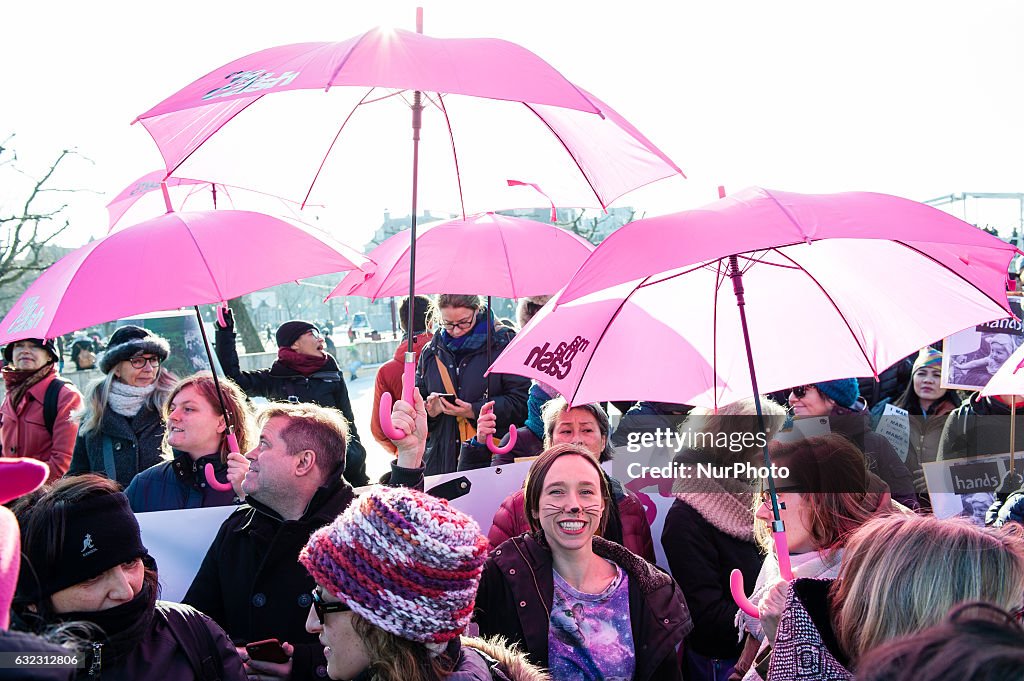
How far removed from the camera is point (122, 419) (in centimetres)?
508

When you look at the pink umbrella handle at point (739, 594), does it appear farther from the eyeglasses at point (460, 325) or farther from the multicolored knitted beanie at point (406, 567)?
the eyeglasses at point (460, 325)

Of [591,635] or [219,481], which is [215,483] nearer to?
[219,481]

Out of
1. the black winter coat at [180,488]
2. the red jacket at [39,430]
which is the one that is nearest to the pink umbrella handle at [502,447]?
the black winter coat at [180,488]

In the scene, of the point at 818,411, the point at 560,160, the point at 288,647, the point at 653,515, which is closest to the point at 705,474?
the point at 653,515

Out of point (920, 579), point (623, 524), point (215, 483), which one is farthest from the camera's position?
point (215, 483)

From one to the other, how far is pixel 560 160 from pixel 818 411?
1988 millimetres

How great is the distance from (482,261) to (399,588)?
3.18 meters

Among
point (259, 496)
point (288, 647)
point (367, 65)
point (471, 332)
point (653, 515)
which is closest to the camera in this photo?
point (367, 65)

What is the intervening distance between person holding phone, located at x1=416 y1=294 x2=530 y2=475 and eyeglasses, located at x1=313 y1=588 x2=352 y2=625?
319 centimetres

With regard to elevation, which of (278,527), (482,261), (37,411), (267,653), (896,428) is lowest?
(267,653)

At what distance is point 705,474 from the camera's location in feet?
12.3

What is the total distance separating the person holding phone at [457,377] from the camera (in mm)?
5484

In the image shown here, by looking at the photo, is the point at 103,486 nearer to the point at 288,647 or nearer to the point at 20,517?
the point at 20,517

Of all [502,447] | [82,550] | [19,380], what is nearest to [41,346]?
[19,380]
